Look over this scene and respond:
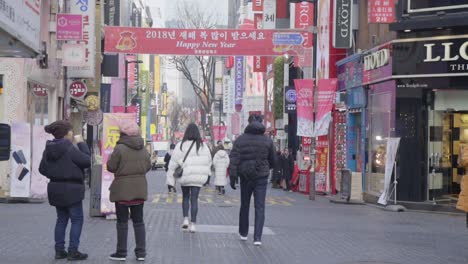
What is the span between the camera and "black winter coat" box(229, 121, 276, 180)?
481 inches

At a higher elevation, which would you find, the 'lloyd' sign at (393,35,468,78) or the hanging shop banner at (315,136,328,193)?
the 'lloyd' sign at (393,35,468,78)

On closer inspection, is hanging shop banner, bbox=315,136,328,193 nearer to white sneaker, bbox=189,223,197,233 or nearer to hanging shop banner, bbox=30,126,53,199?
hanging shop banner, bbox=30,126,53,199

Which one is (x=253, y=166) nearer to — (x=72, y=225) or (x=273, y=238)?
(x=273, y=238)

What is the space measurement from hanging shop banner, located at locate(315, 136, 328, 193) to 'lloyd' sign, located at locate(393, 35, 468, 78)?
790cm

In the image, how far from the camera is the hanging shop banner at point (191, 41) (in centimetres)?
2961

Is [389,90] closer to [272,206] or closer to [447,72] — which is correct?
[447,72]

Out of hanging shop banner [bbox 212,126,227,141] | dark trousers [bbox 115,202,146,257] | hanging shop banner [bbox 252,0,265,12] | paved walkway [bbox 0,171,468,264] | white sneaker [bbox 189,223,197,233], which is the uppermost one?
hanging shop banner [bbox 252,0,265,12]

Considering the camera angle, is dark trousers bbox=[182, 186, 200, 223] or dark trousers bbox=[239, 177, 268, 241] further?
dark trousers bbox=[182, 186, 200, 223]

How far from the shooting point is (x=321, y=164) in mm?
29844

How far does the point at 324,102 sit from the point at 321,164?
3678 mm

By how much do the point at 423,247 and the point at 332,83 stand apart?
1413 centimetres

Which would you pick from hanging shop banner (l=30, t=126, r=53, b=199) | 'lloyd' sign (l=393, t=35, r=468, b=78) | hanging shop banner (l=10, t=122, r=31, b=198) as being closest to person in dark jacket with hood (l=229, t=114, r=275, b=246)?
hanging shop banner (l=10, t=122, r=31, b=198)

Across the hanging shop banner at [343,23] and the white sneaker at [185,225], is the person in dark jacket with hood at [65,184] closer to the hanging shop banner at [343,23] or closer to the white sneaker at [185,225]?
the white sneaker at [185,225]

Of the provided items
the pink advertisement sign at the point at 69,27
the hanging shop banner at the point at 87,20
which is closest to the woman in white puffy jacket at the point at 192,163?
the pink advertisement sign at the point at 69,27
